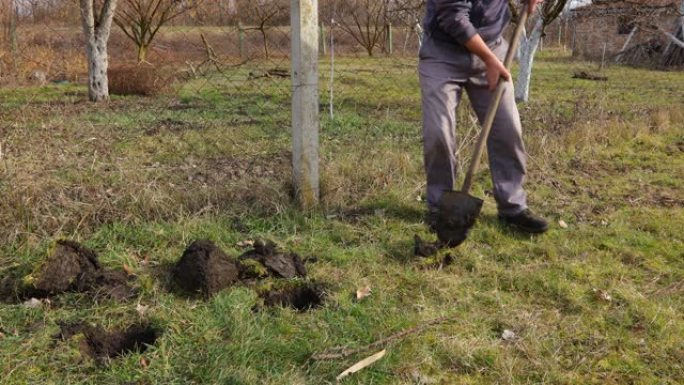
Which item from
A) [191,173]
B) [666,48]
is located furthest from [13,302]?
[666,48]

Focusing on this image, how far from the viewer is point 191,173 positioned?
16.4 feet

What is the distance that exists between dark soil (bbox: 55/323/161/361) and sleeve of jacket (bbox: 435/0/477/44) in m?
2.16

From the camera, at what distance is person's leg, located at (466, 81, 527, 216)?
3.56 metres

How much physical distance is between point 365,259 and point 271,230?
67cm

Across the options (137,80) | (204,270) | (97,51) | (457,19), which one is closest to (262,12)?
(457,19)

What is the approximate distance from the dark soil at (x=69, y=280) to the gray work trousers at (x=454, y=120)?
73.7 inches

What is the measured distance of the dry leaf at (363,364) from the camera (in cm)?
225

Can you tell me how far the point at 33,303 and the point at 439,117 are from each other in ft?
7.61

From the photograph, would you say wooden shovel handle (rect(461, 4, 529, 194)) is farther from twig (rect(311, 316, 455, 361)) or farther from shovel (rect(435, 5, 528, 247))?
twig (rect(311, 316, 455, 361))

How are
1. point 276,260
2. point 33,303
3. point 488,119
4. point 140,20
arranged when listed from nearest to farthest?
1. point 33,303
2. point 276,260
3. point 488,119
4. point 140,20

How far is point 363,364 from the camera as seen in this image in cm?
229

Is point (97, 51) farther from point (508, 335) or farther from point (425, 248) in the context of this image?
point (508, 335)

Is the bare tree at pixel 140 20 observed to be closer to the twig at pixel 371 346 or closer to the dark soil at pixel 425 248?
the dark soil at pixel 425 248

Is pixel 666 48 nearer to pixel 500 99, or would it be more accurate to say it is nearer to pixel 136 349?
pixel 500 99
